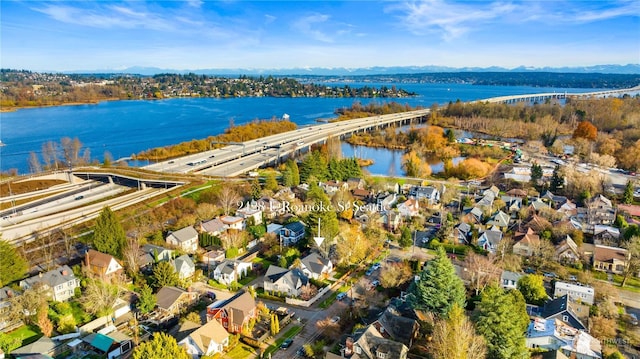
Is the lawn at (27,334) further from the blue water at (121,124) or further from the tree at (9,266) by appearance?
the blue water at (121,124)

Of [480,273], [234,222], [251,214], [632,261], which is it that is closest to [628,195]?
[632,261]

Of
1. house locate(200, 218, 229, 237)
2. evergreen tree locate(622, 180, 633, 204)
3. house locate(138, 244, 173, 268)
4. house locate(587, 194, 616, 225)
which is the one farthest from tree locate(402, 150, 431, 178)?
house locate(138, 244, 173, 268)

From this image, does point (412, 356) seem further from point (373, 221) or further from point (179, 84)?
point (179, 84)

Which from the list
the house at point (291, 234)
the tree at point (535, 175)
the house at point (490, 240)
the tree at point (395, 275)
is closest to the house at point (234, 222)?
the house at point (291, 234)

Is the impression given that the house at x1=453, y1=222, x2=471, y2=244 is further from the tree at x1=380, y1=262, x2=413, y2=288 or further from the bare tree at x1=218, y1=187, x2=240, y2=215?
the bare tree at x1=218, y1=187, x2=240, y2=215

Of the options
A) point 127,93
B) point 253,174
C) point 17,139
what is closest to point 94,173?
point 253,174

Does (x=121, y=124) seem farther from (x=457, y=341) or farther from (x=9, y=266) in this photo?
(x=457, y=341)
